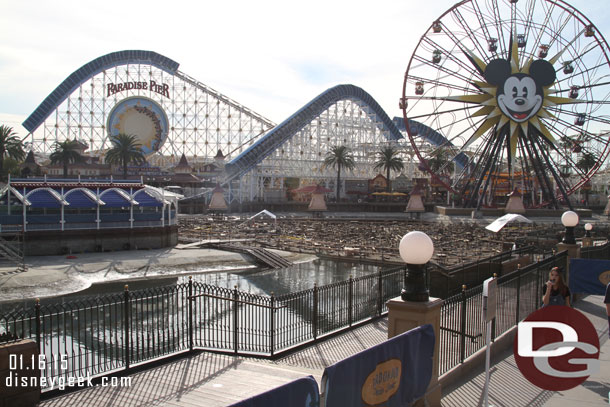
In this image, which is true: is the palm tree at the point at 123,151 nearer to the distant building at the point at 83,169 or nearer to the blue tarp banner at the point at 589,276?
the distant building at the point at 83,169

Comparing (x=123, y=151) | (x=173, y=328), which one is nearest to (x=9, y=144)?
(x=123, y=151)

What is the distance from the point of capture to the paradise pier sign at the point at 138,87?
75438mm

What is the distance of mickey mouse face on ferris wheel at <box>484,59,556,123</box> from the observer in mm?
50719

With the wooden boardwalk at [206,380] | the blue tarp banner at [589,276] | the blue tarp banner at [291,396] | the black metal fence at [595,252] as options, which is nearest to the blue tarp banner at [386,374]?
the blue tarp banner at [291,396]

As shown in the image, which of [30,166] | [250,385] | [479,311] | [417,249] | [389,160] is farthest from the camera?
[389,160]

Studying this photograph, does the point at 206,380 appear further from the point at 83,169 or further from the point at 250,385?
the point at 83,169

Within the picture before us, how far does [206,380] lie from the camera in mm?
9422

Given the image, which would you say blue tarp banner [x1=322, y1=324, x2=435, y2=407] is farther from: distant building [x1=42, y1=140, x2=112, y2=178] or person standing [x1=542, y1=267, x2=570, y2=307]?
distant building [x1=42, y1=140, x2=112, y2=178]

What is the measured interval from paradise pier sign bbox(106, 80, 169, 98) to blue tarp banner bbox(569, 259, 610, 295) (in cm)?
6982

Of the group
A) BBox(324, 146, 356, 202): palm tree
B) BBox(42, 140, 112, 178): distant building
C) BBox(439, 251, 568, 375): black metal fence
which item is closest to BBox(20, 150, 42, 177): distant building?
BBox(42, 140, 112, 178): distant building

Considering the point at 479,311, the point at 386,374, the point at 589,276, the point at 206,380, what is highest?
the point at 386,374

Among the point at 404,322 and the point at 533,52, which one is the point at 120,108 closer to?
the point at 533,52

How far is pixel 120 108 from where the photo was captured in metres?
77.3

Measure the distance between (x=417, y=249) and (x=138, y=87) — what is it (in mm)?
74918
